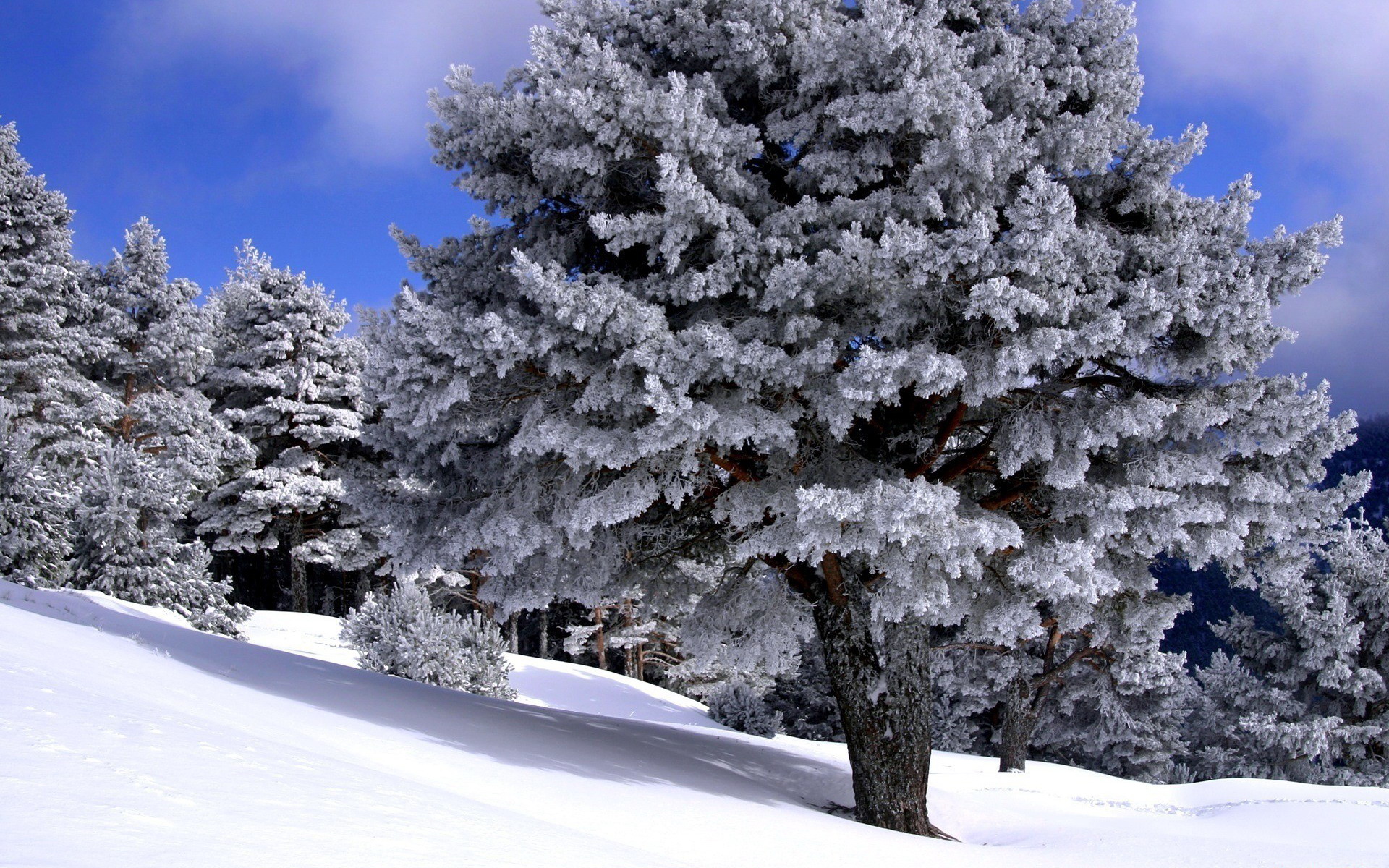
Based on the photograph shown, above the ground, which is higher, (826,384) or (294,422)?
(294,422)

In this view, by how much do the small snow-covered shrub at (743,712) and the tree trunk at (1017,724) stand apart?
5.06 metres

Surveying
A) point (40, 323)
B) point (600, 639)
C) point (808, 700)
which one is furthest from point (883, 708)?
point (40, 323)

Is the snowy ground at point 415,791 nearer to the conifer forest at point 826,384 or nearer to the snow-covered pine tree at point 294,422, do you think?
the conifer forest at point 826,384

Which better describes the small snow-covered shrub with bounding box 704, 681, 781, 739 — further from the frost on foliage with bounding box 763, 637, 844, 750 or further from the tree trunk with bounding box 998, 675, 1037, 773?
the tree trunk with bounding box 998, 675, 1037, 773

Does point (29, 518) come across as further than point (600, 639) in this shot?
No

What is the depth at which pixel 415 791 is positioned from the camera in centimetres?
382

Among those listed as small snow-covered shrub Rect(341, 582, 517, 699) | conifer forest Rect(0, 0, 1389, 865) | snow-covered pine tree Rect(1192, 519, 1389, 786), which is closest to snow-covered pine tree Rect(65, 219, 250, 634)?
small snow-covered shrub Rect(341, 582, 517, 699)

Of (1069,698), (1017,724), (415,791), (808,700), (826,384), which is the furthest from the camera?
(808,700)

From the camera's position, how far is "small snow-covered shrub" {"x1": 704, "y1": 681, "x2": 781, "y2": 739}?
19.4 m

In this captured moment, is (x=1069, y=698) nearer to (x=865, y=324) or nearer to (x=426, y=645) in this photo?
(x=426, y=645)

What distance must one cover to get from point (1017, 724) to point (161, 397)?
2496cm

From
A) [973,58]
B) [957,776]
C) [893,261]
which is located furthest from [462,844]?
[957,776]

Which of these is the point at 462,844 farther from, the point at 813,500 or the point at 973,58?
the point at 973,58

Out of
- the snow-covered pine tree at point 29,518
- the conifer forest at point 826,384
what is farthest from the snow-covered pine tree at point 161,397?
the conifer forest at point 826,384
